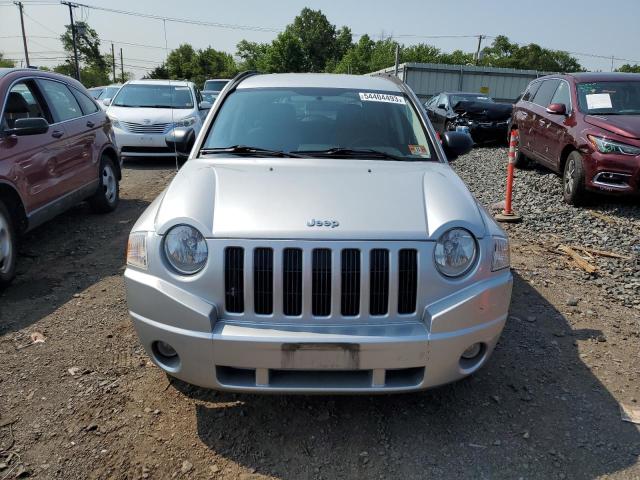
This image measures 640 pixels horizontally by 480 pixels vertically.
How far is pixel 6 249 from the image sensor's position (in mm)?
4398

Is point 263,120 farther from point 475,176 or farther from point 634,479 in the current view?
point 475,176

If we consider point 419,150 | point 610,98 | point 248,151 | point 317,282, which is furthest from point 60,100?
point 610,98

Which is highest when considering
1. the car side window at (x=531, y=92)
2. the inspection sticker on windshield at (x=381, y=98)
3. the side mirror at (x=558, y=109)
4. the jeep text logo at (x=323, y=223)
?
the car side window at (x=531, y=92)

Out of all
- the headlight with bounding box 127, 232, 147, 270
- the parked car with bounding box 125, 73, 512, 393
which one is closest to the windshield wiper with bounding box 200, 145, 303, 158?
the parked car with bounding box 125, 73, 512, 393

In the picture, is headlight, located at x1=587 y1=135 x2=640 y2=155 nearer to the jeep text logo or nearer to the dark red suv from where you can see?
the dark red suv

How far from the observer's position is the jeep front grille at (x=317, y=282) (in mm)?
2361

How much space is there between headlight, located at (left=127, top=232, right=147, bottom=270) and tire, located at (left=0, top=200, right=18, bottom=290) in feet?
7.95

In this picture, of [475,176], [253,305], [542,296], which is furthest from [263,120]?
[475,176]

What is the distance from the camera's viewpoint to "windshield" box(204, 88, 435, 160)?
3.52m

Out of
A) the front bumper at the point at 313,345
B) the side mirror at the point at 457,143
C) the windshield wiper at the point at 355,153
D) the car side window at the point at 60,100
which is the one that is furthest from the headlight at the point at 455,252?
the car side window at the point at 60,100

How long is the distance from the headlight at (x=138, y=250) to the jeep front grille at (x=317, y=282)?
449mm

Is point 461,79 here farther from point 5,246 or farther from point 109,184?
point 5,246

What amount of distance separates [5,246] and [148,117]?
21.4 ft

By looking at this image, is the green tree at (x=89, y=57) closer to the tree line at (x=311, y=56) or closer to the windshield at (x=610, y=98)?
the tree line at (x=311, y=56)
